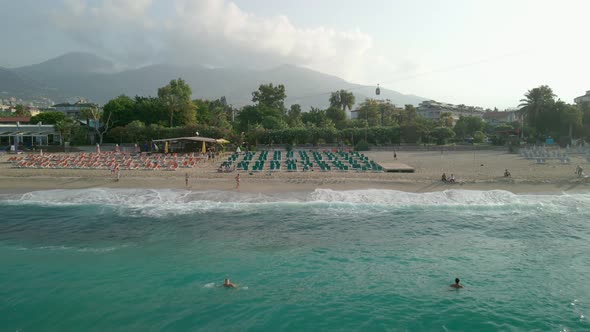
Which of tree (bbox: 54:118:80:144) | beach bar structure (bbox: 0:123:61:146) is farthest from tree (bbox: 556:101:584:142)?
beach bar structure (bbox: 0:123:61:146)

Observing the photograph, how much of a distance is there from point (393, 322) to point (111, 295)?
638cm

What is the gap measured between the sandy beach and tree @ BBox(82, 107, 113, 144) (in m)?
19.1

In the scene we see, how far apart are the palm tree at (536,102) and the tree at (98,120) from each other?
54846mm

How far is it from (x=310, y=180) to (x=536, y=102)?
4258 centimetres

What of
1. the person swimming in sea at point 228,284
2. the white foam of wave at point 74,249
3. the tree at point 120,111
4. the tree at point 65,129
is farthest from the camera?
the tree at point 120,111

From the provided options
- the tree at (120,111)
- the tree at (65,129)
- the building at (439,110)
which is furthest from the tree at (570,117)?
the tree at (65,129)

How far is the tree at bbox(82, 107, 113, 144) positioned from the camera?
42.1 metres

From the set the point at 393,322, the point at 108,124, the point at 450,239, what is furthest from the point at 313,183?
the point at 108,124

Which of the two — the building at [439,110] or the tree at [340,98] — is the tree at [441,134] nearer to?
the tree at [340,98]

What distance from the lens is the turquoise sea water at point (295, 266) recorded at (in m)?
7.43

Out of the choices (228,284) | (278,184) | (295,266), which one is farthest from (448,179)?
(228,284)

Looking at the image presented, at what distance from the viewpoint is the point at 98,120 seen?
44.4 metres

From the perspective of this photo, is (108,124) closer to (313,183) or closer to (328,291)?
(313,183)

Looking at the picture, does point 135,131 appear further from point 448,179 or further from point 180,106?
point 448,179
